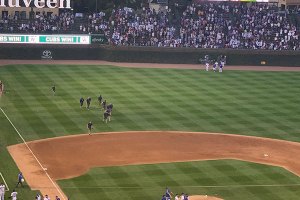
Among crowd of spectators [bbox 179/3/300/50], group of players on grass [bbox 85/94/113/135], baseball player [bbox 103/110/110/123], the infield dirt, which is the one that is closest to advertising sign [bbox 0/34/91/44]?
crowd of spectators [bbox 179/3/300/50]

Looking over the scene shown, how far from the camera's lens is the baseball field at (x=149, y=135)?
3334 centimetres

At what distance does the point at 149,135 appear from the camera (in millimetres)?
42094

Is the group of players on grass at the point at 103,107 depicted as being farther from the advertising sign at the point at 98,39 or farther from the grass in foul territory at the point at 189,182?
the advertising sign at the point at 98,39

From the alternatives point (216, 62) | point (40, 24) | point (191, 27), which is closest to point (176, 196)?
point (216, 62)

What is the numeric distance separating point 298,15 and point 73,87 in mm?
34947

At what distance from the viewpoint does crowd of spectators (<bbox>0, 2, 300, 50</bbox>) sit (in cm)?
7062

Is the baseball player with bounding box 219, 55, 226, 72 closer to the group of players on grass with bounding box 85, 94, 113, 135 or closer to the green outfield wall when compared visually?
the green outfield wall

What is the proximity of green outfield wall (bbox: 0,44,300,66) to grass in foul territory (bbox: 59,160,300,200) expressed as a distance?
3400cm

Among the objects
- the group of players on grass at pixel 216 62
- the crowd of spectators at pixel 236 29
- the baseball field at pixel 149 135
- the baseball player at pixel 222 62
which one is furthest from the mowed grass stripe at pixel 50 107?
the crowd of spectators at pixel 236 29

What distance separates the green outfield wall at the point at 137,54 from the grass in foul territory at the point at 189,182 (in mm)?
33995

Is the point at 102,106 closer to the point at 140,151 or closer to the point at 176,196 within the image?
the point at 140,151

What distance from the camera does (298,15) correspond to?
78000 mm

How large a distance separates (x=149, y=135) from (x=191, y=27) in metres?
33.2

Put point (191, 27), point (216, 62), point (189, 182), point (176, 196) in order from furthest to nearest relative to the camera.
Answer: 1. point (191, 27)
2. point (216, 62)
3. point (189, 182)
4. point (176, 196)
